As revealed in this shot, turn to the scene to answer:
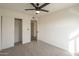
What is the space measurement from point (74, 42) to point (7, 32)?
12.3 ft

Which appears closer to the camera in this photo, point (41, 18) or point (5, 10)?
point (5, 10)

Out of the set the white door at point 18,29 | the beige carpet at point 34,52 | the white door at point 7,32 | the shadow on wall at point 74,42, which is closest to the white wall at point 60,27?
the shadow on wall at point 74,42

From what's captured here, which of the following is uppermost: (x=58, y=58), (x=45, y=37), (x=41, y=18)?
(x=41, y=18)

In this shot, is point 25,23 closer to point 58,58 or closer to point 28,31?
point 28,31

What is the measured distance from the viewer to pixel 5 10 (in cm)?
530

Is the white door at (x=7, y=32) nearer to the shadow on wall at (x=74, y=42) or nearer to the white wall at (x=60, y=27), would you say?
the white wall at (x=60, y=27)

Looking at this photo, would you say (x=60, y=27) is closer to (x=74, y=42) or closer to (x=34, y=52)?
(x=74, y=42)

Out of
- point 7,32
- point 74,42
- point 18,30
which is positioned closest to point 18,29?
point 18,30

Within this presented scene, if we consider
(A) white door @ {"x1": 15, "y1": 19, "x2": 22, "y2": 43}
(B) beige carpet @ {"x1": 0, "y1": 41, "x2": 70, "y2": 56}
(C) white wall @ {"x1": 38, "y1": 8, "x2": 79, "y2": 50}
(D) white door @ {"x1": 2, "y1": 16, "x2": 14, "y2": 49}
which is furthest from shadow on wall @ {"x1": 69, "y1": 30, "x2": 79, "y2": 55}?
(A) white door @ {"x1": 15, "y1": 19, "x2": 22, "y2": 43}

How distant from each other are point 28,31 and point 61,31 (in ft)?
9.32

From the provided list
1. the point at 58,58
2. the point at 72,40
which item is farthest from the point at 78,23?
the point at 58,58

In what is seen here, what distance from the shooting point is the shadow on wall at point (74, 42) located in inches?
177

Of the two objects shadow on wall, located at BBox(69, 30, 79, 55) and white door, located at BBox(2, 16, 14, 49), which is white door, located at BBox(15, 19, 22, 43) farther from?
shadow on wall, located at BBox(69, 30, 79, 55)

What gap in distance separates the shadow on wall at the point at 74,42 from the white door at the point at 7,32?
3503mm
